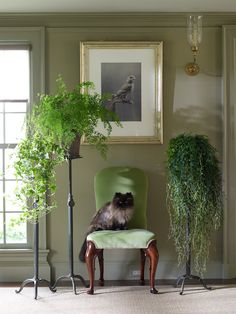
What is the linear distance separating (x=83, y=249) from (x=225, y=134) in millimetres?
1737

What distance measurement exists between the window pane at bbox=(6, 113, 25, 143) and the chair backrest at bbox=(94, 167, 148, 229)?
35.5 inches

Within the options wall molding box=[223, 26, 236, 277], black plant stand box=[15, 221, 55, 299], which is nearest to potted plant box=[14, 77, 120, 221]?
black plant stand box=[15, 221, 55, 299]

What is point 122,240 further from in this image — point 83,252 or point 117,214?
point 83,252

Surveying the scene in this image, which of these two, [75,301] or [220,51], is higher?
[220,51]

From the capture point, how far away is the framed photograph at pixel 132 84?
200 inches

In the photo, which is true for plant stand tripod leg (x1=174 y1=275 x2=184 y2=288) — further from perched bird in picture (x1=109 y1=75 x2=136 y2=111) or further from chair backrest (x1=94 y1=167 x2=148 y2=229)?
perched bird in picture (x1=109 y1=75 x2=136 y2=111)

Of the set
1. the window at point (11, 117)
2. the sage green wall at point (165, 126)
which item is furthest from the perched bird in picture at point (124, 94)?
the window at point (11, 117)

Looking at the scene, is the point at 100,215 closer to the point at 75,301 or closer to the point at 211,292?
the point at 75,301

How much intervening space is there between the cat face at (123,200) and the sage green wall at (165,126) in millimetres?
466

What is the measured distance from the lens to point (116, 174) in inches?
197

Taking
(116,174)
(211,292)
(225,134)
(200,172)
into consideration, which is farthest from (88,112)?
(211,292)

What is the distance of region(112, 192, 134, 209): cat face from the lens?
15.6 ft

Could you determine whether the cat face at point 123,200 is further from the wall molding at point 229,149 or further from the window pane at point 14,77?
the window pane at point 14,77

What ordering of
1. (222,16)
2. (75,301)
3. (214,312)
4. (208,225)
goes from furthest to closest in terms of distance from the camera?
1. (222,16)
2. (208,225)
3. (75,301)
4. (214,312)
